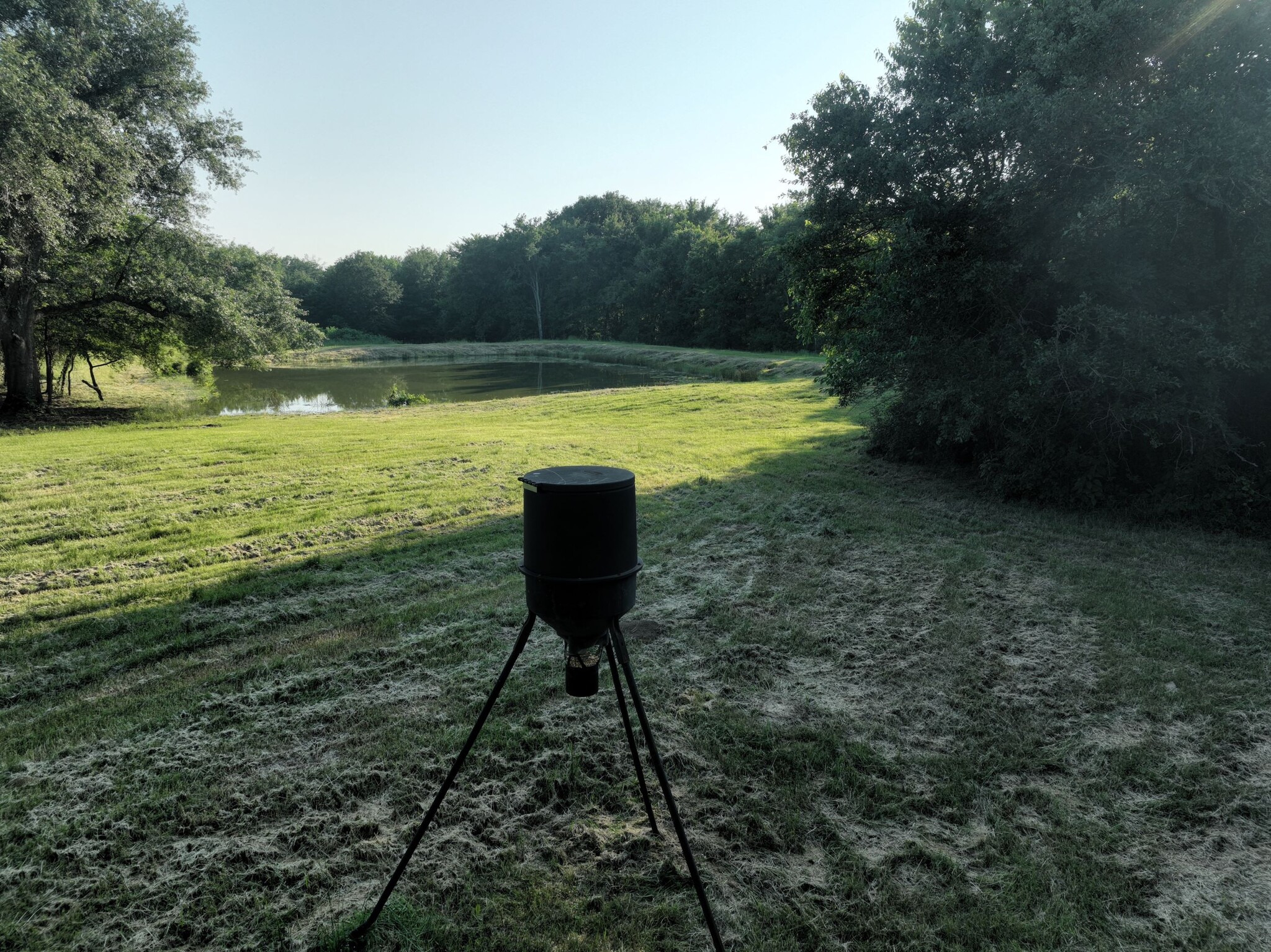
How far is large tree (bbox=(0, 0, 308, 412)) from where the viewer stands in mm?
12039

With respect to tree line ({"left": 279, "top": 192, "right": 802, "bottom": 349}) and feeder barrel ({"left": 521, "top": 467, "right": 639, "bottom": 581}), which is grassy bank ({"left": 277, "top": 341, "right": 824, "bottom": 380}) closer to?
tree line ({"left": 279, "top": 192, "right": 802, "bottom": 349})

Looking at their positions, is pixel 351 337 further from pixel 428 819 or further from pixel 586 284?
pixel 428 819

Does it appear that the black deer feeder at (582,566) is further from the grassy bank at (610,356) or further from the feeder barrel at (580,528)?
the grassy bank at (610,356)

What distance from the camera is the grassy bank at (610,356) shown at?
85.9ft


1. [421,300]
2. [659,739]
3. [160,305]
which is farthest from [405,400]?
[421,300]

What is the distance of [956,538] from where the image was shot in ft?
21.6

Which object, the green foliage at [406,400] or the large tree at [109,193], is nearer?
the large tree at [109,193]

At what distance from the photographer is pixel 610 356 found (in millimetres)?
40125

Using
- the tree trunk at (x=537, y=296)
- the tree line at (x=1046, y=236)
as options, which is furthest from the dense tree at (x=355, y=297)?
the tree line at (x=1046, y=236)

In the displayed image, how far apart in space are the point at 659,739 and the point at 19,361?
17.9 m

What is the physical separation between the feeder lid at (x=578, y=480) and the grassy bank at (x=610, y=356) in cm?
1914

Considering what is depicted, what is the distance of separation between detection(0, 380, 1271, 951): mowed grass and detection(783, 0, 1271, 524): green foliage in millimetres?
1107

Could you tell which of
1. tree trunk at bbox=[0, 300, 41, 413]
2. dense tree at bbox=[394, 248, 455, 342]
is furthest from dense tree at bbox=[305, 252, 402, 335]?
tree trunk at bbox=[0, 300, 41, 413]

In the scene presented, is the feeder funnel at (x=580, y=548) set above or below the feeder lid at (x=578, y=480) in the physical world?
below
